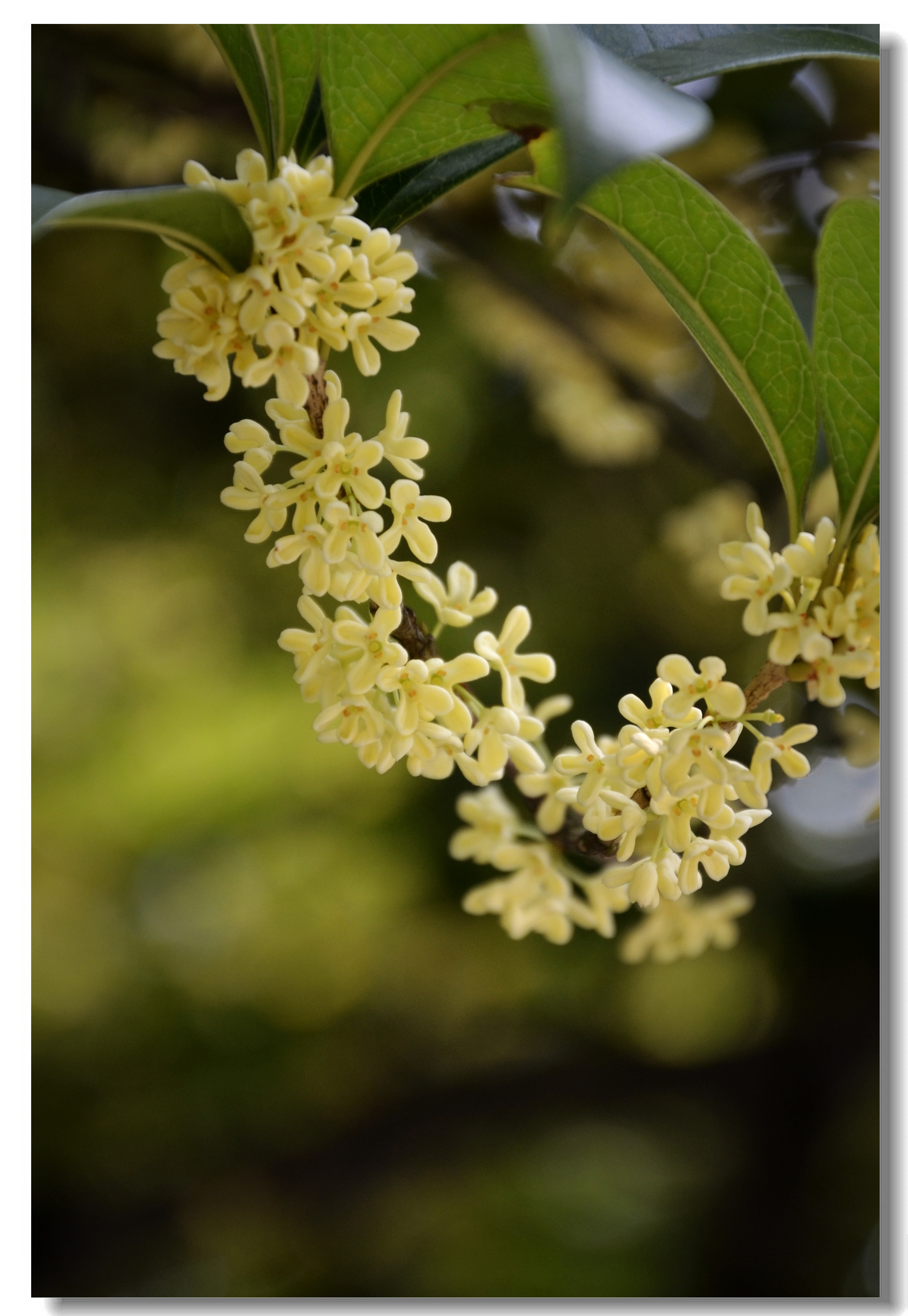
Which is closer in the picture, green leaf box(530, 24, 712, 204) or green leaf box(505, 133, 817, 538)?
A: green leaf box(530, 24, 712, 204)

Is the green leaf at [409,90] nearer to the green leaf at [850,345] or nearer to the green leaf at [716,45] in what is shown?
the green leaf at [716,45]

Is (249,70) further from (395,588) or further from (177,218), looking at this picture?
(395,588)

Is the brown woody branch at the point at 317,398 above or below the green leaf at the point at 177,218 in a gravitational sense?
below

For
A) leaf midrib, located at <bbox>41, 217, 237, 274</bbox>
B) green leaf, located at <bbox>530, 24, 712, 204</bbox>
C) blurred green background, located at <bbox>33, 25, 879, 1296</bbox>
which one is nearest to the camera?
green leaf, located at <bbox>530, 24, 712, 204</bbox>

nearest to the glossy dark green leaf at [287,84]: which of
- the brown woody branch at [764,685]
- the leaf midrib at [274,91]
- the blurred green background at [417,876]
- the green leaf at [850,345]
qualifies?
the leaf midrib at [274,91]

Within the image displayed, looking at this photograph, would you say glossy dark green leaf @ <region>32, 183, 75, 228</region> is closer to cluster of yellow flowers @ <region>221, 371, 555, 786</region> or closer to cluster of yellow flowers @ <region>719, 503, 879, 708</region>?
cluster of yellow flowers @ <region>221, 371, 555, 786</region>

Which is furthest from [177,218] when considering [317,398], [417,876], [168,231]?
[417,876]

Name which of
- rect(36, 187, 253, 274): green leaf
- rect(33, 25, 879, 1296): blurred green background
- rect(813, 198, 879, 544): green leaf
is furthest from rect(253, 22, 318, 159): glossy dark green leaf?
rect(33, 25, 879, 1296): blurred green background
